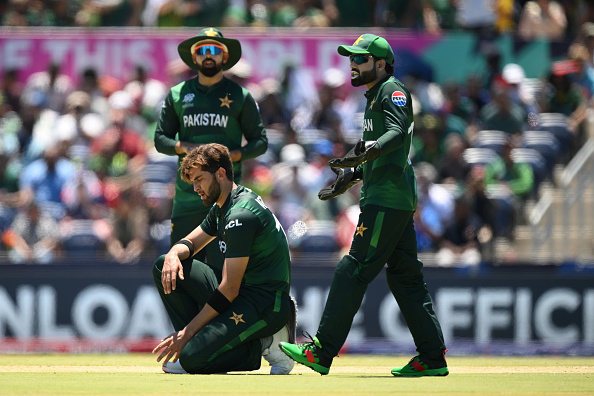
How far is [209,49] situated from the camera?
Answer: 8664 millimetres

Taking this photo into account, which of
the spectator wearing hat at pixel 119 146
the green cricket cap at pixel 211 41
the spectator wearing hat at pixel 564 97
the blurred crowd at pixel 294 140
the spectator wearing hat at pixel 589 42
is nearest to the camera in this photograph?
the green cricket cap at pixel 211 41

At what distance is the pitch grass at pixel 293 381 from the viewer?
6066 mm

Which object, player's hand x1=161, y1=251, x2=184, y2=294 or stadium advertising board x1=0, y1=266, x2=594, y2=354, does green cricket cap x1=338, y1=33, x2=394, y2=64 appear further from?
stadium advertising board x1=0, y1=266, x2=594, y2=354

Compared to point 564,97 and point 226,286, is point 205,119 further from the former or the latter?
point 564,97

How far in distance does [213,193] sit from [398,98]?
1.40 metres

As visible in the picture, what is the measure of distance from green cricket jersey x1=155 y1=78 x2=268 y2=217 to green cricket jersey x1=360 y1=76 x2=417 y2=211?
1694 mm

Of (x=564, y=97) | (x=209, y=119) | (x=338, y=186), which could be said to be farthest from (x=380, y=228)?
(x=564, y=97)

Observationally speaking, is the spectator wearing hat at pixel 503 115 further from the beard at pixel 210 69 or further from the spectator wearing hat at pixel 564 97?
the beard at pixel 210 69

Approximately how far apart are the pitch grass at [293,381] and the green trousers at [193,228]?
93 centimetres

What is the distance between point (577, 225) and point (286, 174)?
3.76m

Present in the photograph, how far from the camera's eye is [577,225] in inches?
517

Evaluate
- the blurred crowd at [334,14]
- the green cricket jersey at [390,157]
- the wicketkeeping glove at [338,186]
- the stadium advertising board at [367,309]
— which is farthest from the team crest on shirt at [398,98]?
the blurred crowd at [334,14]

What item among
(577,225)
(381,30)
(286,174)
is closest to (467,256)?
(577,225)

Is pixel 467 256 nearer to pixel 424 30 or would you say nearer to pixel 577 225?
pixel 577 225
